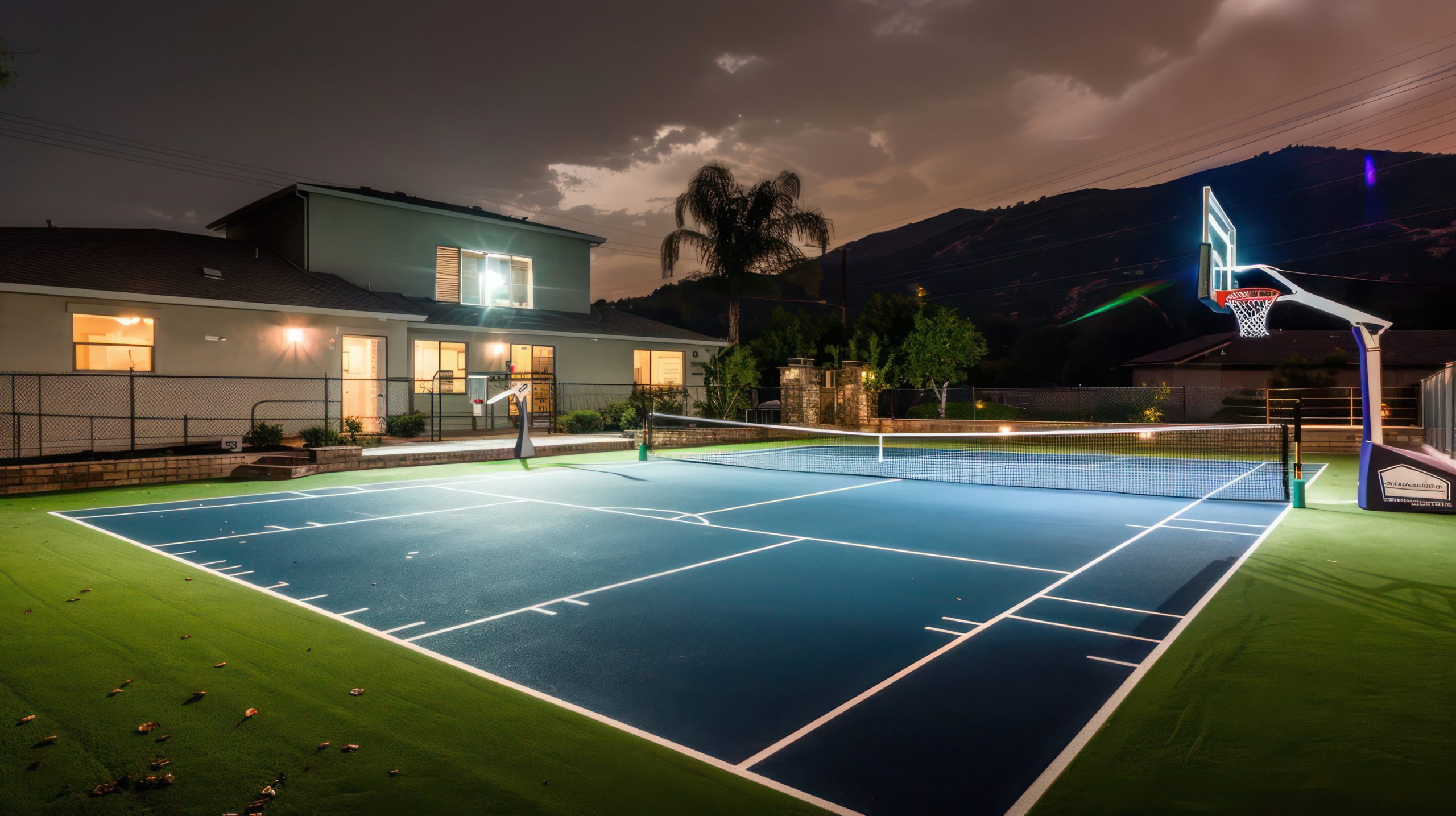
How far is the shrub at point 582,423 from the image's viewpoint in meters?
23.5

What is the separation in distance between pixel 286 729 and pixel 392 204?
22.4 meters

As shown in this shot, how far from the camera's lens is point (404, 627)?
5.34 m

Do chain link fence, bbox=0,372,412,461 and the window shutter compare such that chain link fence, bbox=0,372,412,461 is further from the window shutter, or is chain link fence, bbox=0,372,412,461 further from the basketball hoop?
the basketball hoop

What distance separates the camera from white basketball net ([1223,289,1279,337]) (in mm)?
11422

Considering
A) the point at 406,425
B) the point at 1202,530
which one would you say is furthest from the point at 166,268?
the point at 1202,530

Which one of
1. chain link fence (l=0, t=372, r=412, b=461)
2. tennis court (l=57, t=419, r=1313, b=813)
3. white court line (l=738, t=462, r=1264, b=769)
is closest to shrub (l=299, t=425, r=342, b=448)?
chain link fence (l=0, t=372, r=412, b=461)

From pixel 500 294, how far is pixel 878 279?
148625mm

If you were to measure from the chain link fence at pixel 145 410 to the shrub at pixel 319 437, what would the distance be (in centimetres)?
49

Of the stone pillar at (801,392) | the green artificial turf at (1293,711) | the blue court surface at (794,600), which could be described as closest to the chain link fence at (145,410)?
the blue court surface at (794,600)

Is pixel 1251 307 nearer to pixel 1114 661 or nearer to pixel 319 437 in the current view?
pixel 1114 661

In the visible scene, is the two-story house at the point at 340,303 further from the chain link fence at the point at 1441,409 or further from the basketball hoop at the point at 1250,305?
the chain link fence at the point at 1441,409

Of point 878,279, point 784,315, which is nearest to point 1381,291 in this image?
point 784,315

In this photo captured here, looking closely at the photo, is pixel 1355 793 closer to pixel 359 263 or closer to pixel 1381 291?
pixel 359 263

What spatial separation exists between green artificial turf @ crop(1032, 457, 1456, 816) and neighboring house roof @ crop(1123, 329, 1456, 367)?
37.5m
